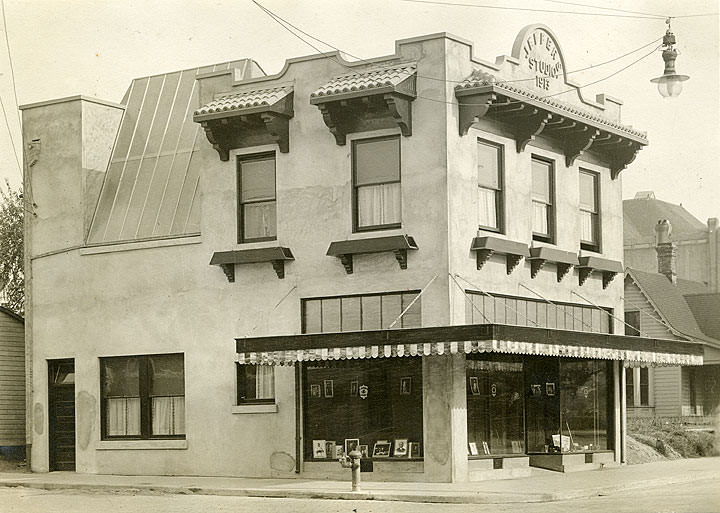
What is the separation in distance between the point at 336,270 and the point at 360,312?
986 mm

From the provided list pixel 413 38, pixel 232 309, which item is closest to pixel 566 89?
pixel 413 38

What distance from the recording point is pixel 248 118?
24.9 m

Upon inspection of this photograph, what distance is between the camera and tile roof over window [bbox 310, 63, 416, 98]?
22969 millimetres

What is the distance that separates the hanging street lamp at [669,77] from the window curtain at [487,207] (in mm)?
3982

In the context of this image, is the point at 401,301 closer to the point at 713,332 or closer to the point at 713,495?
the point at 713,495

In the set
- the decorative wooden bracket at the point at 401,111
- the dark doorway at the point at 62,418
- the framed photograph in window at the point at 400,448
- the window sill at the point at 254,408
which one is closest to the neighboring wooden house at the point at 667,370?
the framed photograph in window at the point at 400,448

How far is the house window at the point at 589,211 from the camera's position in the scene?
2767cm

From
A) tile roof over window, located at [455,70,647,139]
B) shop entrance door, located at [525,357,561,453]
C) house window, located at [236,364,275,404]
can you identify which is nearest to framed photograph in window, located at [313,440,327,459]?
house window, located at [236,364,275,404]

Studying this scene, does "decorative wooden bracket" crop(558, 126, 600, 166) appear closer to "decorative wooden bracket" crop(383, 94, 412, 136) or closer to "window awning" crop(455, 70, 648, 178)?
"window awning" crop(455, 70, 648, 178)

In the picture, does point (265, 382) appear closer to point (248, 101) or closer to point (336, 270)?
point (336, 270)

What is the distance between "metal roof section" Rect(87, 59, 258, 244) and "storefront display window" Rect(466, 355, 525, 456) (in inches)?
287

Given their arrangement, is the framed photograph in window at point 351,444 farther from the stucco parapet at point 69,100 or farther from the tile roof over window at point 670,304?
the tile roof over window at point 670,304

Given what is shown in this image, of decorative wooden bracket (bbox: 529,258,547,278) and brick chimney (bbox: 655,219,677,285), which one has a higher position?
brick chimney (bbox: 655,219,677,285)

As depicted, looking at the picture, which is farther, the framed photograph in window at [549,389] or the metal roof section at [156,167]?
the metal roof section at [156,167]
